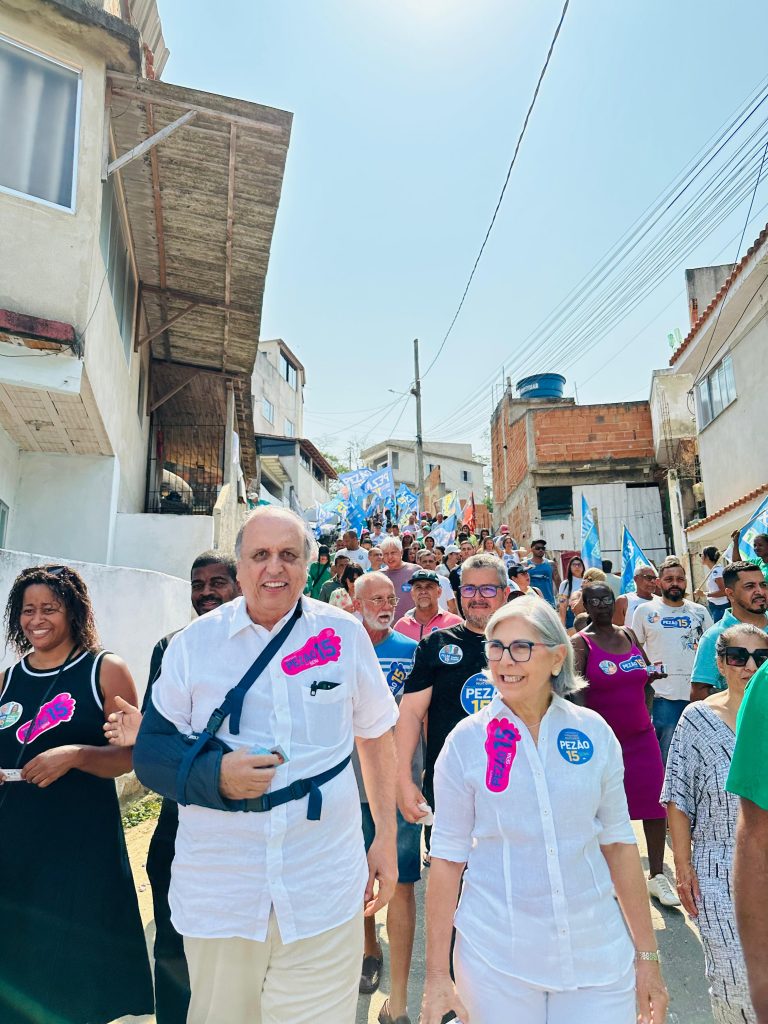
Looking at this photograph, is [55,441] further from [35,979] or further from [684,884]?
[684,884]

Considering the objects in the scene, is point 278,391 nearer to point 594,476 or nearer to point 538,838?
point 594,476

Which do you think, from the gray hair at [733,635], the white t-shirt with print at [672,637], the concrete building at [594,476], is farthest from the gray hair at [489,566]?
the concrete building at [594,476]

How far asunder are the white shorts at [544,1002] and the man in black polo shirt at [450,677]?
1267 mm

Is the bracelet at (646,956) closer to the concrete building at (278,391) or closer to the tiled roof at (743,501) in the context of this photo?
the tiled roof at (743,501)

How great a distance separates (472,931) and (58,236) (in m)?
7.63

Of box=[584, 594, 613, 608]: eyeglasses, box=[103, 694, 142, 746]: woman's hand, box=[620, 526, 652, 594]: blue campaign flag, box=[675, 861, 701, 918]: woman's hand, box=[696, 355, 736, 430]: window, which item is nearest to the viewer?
box=[103, 694, 142, 746]: woman's hand

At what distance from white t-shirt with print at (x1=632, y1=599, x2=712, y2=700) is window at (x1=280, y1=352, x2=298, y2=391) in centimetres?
3619

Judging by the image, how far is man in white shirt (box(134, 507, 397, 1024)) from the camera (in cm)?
208

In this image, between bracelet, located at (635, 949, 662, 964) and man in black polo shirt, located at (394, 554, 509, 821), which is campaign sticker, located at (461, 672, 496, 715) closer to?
man in black polo shirt, located at (394, 554, 509, 821)

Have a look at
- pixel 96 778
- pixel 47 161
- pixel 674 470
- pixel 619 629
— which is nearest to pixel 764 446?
pixel 674 470

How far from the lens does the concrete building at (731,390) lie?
12031mm

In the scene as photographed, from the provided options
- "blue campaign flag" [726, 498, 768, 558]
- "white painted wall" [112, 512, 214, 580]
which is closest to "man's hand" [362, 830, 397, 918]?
"blue campaign flag" [726, 498, 768, 558]

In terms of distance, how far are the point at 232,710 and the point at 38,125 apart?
7.76 m

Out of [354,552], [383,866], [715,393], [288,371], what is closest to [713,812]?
[383,866]
